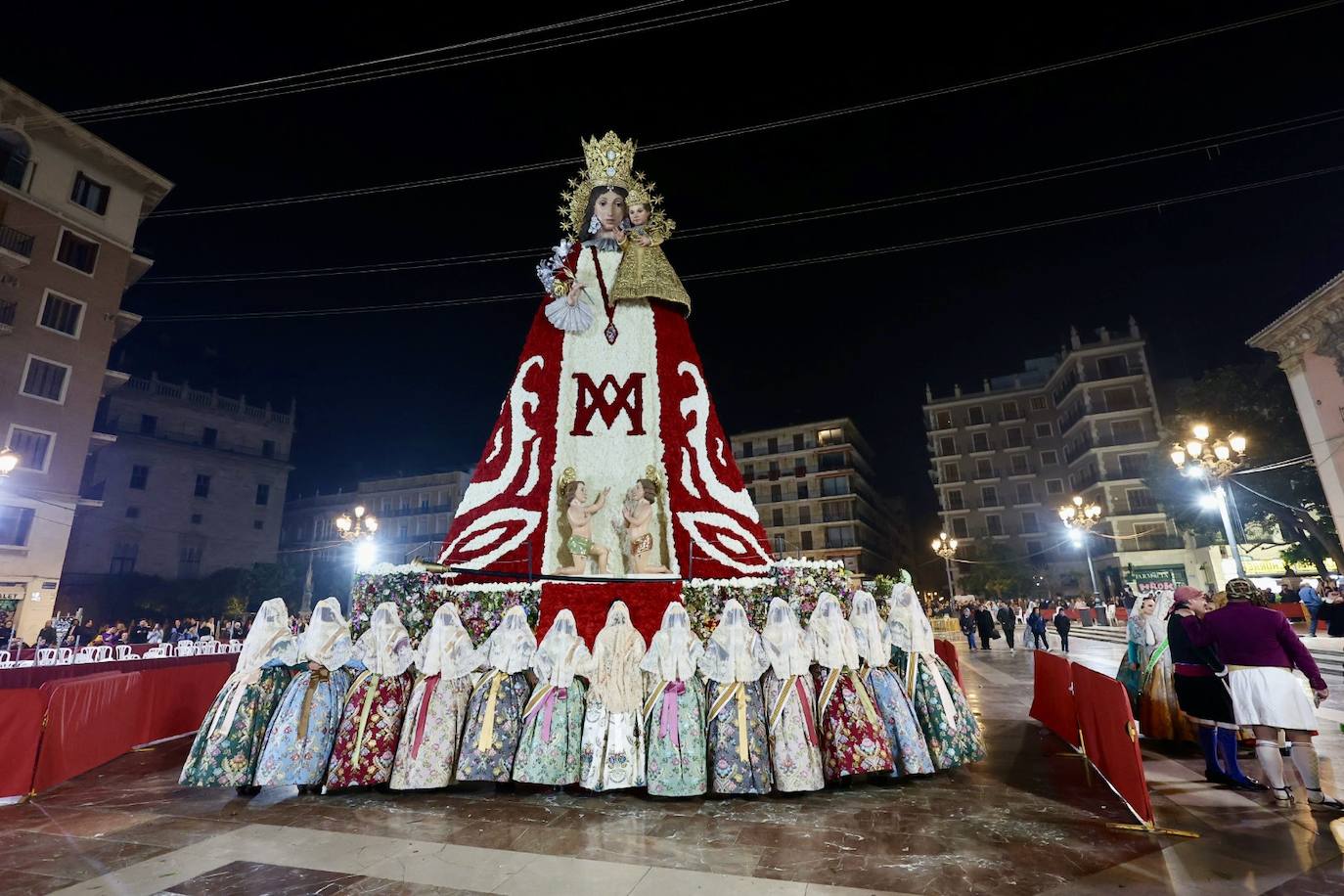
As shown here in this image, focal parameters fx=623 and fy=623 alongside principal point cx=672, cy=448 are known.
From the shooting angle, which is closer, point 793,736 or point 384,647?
point 793,736

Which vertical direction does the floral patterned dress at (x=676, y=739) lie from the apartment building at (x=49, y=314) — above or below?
below

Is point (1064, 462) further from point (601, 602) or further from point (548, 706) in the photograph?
point (548, 706)

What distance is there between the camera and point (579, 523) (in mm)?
7230

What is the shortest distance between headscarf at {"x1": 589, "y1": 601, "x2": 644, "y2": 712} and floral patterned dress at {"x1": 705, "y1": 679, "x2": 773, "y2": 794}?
2.30 feet

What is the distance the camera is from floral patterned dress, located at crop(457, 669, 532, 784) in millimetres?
5398

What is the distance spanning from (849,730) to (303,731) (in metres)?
4.76

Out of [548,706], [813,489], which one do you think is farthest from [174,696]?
[813,489]

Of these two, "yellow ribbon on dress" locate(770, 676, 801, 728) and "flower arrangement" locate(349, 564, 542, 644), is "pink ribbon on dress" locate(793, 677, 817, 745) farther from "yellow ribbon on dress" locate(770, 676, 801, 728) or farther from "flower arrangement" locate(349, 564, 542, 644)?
"flower arrangement" locate(349, 564, 542, 644)

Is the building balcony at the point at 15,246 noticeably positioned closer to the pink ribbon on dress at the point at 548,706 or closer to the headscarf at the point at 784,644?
the pink ribbon on dress at the point at 548,706

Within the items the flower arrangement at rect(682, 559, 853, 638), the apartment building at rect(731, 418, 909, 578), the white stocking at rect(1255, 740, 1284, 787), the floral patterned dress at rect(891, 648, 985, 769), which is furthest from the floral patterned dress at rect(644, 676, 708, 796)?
the apartment building at rect(731, 418, 909, 578)

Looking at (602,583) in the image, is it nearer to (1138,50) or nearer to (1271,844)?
(1271,844)

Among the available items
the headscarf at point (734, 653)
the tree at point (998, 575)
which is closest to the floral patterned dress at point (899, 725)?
the headscarf at point (734, 653)

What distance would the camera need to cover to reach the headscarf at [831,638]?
17.9ft

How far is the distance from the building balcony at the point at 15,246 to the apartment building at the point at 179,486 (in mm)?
11812
